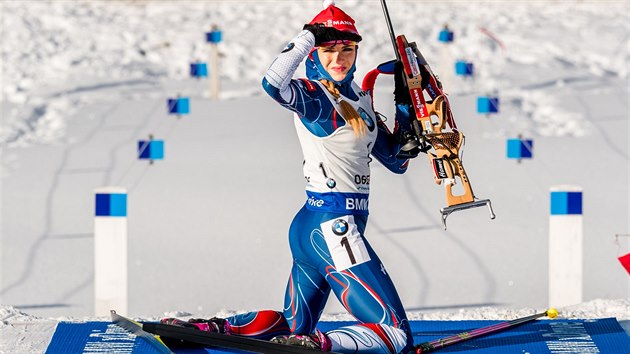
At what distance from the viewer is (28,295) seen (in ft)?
32.2

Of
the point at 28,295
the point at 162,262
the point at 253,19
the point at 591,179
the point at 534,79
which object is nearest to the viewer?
the point at 28,295

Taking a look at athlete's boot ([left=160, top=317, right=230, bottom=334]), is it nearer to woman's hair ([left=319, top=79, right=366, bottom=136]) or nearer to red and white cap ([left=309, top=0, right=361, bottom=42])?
woman's hair ([left=319, top=79, right=366, bottom=136])

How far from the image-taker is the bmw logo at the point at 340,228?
639cm

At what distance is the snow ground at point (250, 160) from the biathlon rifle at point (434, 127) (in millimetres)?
1843

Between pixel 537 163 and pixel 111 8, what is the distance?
8942 millimetres

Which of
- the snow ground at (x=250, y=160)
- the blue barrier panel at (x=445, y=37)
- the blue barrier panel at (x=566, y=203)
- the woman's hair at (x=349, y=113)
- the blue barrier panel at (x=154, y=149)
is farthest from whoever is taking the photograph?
the blue barrier panel at (x=445, y=37)

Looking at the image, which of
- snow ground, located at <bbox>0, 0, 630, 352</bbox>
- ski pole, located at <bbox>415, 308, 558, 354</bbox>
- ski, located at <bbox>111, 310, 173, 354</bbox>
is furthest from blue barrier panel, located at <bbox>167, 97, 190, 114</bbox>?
ski pole, located at <bbox>415, 308, 558, 354</bbox>

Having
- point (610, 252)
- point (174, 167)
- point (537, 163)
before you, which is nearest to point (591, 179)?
point (537, 163)

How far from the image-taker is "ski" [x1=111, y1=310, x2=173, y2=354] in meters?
6.74

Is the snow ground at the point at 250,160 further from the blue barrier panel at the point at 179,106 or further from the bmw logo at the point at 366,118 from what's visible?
the bmw logo at the point at 366,118

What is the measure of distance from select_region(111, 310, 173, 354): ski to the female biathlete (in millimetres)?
140

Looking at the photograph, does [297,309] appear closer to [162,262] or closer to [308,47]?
[308,47]

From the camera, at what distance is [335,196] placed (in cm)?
644

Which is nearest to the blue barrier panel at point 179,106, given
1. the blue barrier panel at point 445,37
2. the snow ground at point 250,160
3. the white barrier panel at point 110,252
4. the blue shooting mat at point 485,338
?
the snow ground at point 250,160
